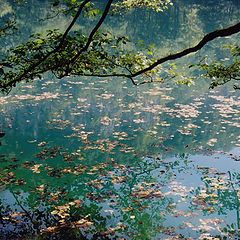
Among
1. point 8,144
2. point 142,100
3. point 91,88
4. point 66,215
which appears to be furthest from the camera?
point 91,88

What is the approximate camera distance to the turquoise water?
8.29m

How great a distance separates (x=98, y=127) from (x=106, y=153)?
303 centimetres

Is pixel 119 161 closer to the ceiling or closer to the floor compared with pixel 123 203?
closer to the floor

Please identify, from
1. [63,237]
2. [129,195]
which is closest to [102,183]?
[129,195]

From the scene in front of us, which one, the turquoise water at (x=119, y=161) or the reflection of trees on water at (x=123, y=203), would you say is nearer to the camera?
the reflection of trees on water at (x=123, y=203)

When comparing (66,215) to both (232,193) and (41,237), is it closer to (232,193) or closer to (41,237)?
(41,237)

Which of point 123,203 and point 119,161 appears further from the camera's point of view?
point 119,161

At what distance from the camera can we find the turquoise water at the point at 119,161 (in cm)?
829

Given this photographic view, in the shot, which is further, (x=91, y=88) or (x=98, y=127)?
(x=91, y=88)

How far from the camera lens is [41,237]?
25.1ft

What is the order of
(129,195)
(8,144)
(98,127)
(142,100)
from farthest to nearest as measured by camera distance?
(142,100)
(98,127)
(8,144)
(129,195)

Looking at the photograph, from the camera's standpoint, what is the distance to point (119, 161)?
1180cm

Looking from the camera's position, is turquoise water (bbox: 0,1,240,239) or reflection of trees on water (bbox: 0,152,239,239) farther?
turquoise water (bbox: 0,1,240,239)

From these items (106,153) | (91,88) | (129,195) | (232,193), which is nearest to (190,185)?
(232,193)
